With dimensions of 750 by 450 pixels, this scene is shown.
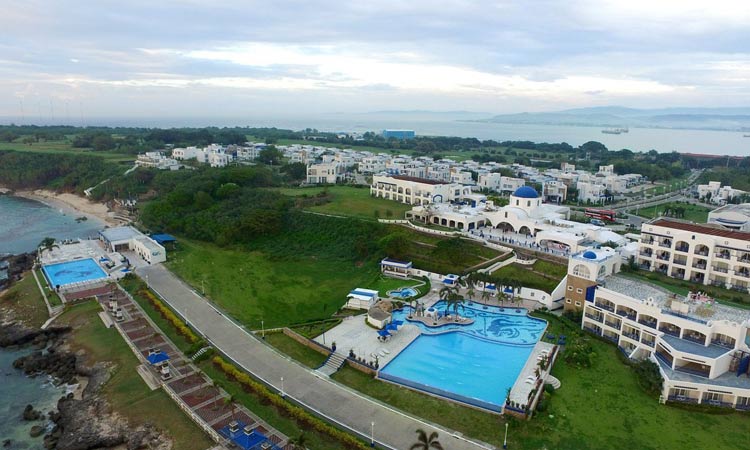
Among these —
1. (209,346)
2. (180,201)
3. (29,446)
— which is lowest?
(29,446)

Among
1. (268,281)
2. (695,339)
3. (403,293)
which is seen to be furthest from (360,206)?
(695,339)

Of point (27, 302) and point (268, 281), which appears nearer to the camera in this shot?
point (27, 302)

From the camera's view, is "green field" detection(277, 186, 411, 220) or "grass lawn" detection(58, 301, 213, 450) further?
"green field" detection(277, 186, 411, 220)

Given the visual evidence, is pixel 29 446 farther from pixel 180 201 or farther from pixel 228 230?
pixel 180 201

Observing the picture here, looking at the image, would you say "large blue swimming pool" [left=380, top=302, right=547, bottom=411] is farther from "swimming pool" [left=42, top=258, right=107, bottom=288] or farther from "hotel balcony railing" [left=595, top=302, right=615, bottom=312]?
"swimming pool" [left=42, top=258, right=107, bottom=288]

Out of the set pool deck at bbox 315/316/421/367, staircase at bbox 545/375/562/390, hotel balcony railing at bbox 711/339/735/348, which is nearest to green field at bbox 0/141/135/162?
pool deck at bbox 315/316/421/367

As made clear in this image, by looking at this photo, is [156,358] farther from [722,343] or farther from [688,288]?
[688,288]

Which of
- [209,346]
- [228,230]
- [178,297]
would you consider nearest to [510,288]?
[209,346]
